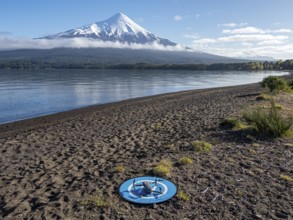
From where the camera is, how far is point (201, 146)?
25.1 ft

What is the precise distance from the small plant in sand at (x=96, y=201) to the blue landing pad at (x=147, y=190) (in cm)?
30

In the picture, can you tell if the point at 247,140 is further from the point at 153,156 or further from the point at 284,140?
the point at 153,156

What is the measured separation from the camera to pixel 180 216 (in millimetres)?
4527

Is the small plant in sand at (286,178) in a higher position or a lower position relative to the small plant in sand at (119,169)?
higher

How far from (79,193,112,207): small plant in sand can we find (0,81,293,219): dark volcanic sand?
5 centimetres

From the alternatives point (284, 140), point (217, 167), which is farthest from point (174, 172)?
point (284, 140)

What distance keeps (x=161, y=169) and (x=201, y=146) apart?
1.82 m

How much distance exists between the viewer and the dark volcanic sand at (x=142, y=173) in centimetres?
470

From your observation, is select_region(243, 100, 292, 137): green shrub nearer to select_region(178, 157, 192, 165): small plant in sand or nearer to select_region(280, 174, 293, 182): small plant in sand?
select_region(280, 174, 293, 182): small plant in sand

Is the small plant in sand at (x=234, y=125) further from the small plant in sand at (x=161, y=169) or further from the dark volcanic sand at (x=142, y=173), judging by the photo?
the small plant in sand at (x=161, y=169)

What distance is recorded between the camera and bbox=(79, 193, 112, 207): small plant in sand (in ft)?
15.9

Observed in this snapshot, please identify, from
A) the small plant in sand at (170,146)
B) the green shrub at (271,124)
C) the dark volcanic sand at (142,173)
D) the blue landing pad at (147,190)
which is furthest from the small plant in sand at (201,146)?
the blue landing pad at (147,190)

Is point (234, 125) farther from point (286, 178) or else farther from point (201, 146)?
point (286, 178)

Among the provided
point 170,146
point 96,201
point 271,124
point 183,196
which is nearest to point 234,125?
point 271,124
